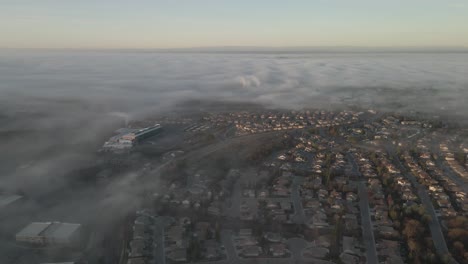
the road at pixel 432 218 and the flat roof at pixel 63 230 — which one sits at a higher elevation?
the flat roof at pixel 63 230

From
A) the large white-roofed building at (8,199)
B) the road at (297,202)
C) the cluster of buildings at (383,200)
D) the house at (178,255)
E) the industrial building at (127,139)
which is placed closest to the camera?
the house at (178,255)

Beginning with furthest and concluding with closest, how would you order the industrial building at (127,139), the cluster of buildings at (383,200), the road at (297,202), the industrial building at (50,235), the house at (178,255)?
the industrial building at (127,139) → the road at (297,202) → the industrial building at (50,235) → the cluster of buildings at (383,200) → the house at (178,255)

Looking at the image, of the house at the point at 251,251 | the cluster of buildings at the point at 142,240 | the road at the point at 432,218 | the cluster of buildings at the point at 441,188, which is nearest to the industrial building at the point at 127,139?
the cluster of buildings at the point at 142,240

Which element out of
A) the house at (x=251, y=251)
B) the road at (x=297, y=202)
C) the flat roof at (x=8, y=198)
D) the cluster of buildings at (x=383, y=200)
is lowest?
the house at (x=251, y=251)

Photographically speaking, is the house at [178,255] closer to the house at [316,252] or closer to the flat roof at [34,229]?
the house at [316,252]

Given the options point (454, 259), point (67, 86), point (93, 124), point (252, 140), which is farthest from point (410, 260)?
point (67, 86)

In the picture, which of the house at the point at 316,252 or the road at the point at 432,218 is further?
the road at the point at 432,218

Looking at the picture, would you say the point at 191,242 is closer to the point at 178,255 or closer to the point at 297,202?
the point at 178,255
